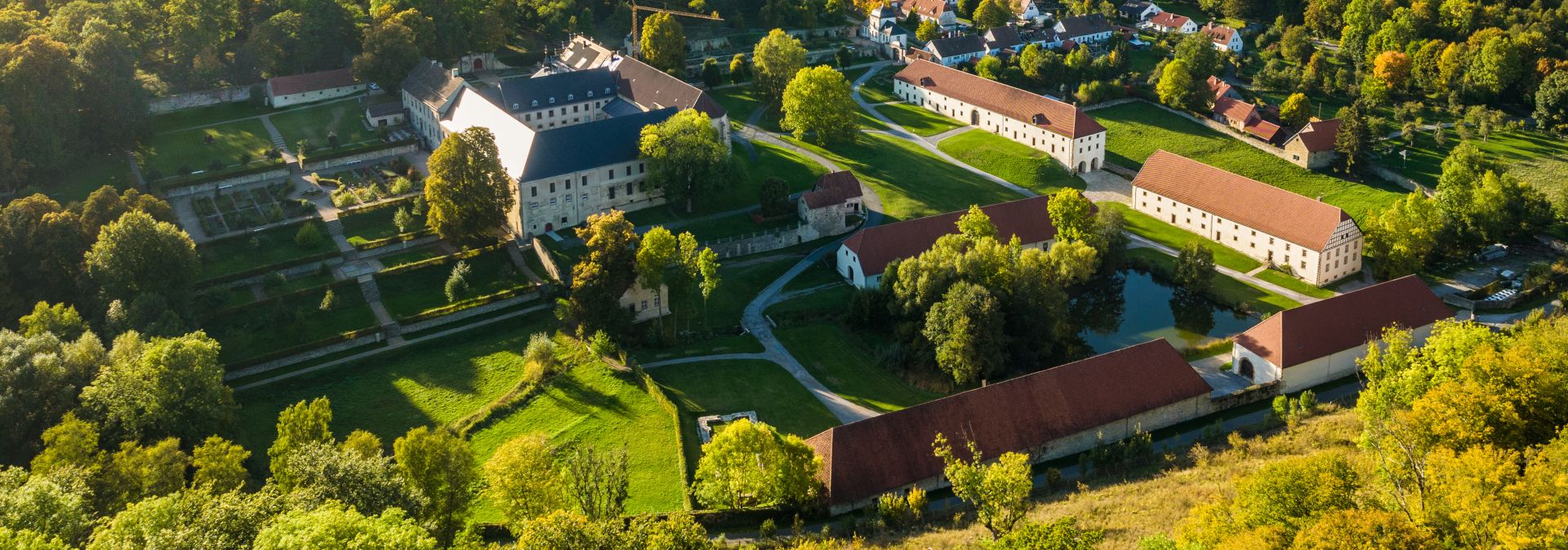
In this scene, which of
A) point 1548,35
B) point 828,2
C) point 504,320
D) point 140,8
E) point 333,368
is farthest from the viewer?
point 828,2

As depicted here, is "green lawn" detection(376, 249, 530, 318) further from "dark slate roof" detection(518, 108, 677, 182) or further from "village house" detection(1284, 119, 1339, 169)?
"village house" detection(1284, 119, 1339, 169)

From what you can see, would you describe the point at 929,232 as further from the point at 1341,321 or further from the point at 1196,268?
the point at 1341,321

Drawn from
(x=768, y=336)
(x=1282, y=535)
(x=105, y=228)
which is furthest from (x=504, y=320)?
(x=1282, y=535)

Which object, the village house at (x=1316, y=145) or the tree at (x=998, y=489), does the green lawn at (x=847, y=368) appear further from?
the village house at (x=1316, y=145)

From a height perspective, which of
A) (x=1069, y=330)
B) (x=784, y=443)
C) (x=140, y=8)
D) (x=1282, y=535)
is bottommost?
(x=1069, y=330)

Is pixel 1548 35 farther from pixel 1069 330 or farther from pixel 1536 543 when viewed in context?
pixel 1536 543

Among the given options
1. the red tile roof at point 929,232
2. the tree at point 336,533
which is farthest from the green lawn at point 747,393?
the tree at point 336,533

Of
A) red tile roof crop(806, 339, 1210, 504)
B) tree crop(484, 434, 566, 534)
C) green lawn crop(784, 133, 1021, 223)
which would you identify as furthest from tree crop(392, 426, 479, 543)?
green lawn crop(784, 133, 1021, 223)

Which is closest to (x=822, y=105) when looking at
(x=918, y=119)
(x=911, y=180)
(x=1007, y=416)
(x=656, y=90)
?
(x=911, y=180)
